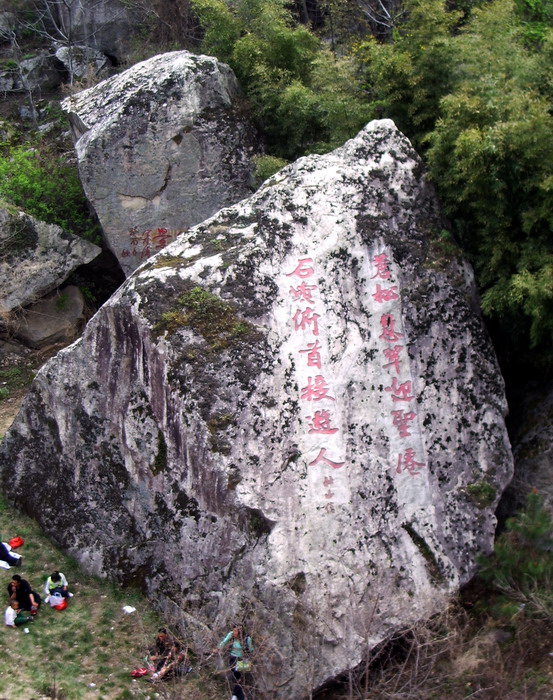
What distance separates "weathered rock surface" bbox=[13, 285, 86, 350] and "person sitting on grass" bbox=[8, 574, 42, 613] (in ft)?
17.5

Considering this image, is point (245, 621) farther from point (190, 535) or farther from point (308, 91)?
point (308, 91)

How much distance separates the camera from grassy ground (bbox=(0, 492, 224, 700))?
678cm

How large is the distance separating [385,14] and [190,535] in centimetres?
976

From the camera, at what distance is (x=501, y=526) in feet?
26.8

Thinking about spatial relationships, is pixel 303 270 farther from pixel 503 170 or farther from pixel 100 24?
pixel 100 24

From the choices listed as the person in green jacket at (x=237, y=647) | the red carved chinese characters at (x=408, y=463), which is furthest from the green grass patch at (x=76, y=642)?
the red carved chinese characters at (x=408, y=463)

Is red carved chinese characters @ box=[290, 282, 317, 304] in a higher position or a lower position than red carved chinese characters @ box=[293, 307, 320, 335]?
higher

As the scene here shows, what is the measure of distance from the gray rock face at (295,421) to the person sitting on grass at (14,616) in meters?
0.91

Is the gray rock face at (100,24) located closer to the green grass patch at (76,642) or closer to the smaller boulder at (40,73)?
the smaller boulder at (40,73)

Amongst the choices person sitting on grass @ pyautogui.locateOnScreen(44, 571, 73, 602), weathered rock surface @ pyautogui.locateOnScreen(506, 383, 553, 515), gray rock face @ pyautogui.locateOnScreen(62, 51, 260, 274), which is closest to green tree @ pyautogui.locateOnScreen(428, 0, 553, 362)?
weathered rock surface @ pyautogui.locateOnScreen(506, 383, 553, 515)

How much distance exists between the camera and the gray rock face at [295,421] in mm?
7047

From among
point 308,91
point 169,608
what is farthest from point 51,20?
point 169,608

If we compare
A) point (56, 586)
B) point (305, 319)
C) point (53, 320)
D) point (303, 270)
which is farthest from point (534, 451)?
point (53, 320)

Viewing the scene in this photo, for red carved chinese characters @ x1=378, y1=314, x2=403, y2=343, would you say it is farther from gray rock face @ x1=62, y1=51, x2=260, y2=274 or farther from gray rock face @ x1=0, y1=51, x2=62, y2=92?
gray rock face @ x1=0, y1=51, x2=62, y2=92
